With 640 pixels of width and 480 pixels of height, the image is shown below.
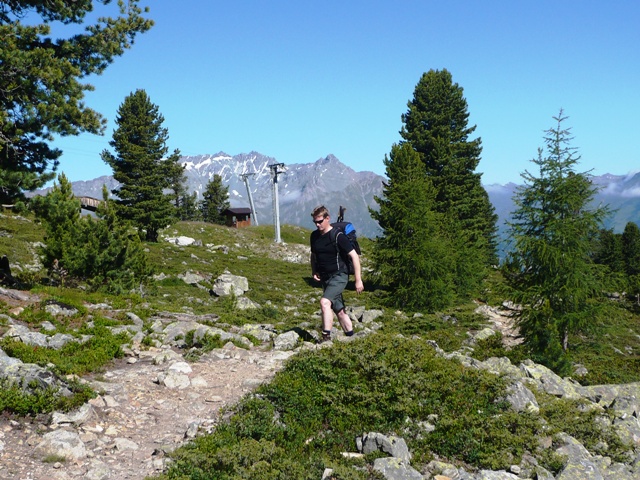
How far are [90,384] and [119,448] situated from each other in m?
1.99

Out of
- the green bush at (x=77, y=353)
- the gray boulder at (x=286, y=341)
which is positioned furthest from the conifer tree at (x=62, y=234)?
the gray boulder at (x=286, y=341)

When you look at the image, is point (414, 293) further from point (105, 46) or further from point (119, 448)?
point (119, 448)

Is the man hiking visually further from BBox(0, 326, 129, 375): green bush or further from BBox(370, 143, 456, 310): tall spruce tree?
BBox(370, 143, 456, 310): tall spruce tree

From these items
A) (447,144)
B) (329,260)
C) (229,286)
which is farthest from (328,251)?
(447,144)

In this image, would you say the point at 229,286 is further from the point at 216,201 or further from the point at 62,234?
the point at 216,201

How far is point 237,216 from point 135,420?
263ft

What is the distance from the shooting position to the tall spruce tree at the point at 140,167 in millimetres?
41562

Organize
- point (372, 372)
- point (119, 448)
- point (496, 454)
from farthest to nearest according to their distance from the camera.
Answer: point (372, 372) < point (496, 454) < point (119, 448)

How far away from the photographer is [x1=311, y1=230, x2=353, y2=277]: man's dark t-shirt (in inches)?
391

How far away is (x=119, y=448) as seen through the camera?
627 cm

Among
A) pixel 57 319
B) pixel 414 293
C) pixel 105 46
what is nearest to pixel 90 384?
pixel 57 319

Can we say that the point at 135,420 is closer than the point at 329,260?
Yes

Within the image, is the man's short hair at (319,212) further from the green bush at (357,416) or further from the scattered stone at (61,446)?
the scattered stone at (61,446)

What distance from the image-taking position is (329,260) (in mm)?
10133
